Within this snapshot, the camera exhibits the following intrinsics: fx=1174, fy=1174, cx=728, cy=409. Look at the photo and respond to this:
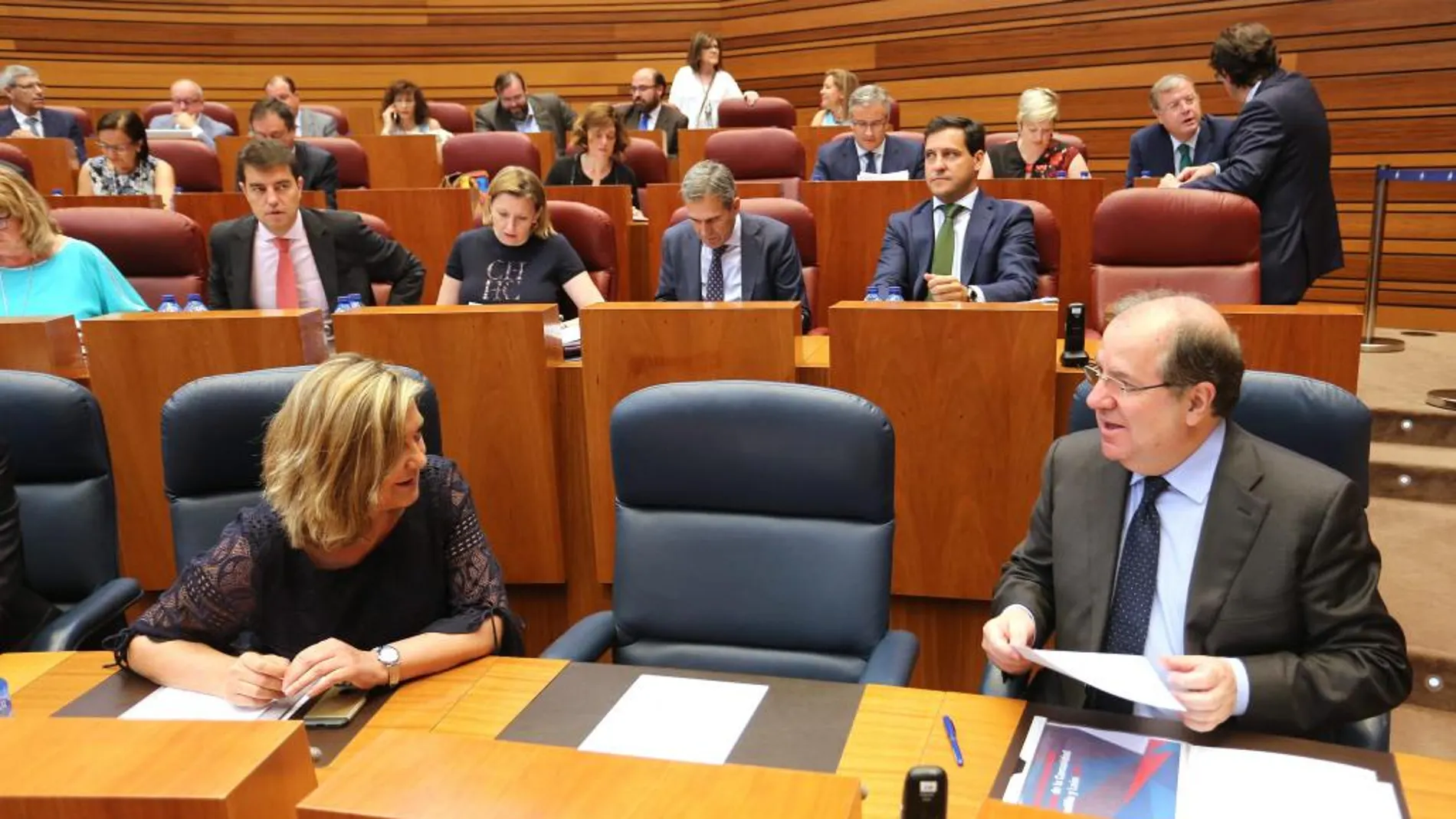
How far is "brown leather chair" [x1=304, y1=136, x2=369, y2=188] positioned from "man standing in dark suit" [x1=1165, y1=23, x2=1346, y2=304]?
3790 mm

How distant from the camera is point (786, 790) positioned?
32.0 inches

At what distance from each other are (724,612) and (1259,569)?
0.76m

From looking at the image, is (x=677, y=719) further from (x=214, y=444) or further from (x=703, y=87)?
(x=703, y=87)

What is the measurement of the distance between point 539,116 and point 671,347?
4.86 metres

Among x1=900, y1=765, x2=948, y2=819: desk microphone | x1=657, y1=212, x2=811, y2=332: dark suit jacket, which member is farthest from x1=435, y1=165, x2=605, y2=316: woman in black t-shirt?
x1=900, y1=765, x2=948, y2=819: desk microphone

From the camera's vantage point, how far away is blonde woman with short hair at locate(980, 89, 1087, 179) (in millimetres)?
4688

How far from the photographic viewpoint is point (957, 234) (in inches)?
135

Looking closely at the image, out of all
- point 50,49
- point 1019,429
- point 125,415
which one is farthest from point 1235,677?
point 50,49

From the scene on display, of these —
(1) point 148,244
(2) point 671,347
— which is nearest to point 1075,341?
(2) point 671,347

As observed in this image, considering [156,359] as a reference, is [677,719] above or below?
below

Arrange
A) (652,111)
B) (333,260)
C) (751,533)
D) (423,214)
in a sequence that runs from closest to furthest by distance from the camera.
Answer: (751,533) → (333,260) → (423,214) → (652,111)

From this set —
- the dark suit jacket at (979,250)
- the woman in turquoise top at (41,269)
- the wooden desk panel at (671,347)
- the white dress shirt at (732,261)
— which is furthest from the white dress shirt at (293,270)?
the dark suit jacket at (979,250)

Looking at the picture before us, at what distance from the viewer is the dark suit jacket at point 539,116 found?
691 centimetres

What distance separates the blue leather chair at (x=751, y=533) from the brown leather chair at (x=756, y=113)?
212 inches
